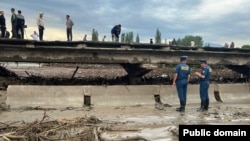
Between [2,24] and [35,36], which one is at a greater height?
[2,24]

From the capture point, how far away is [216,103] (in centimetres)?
1470

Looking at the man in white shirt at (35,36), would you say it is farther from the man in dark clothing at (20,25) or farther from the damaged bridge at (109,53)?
the damaged bridge at (109,53)

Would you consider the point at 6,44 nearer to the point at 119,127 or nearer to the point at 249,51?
the point at 119,127

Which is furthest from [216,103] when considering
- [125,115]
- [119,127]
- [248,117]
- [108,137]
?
[108,137]

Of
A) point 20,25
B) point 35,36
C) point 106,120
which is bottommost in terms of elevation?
point 106,120

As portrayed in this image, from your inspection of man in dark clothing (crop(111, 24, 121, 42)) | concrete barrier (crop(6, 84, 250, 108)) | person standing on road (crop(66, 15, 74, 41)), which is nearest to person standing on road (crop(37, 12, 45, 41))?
person standing on road (crop(66, 15, 74, 41))

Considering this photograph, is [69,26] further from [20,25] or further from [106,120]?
[106,120]

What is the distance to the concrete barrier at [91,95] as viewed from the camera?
12.6 metres

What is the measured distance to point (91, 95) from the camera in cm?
1320

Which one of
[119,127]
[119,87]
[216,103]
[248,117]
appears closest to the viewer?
[119,127]

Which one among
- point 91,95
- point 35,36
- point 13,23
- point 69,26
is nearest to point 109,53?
point 91,95

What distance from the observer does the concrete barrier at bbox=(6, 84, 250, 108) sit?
41.3 feet

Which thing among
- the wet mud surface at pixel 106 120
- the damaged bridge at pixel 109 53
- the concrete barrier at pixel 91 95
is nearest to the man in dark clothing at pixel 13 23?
the damaged bridge at pixel 109 53

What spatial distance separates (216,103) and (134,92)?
3.62m
